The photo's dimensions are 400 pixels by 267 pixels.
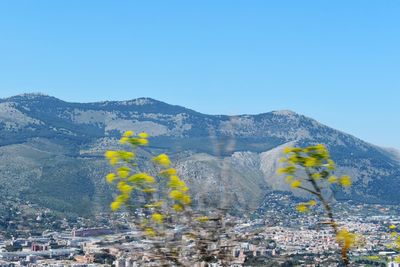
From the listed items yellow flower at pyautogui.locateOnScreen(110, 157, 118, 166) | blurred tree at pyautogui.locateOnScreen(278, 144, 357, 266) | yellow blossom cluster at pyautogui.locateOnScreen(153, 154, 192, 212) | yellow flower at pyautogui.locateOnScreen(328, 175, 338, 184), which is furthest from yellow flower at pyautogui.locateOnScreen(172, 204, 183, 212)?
yellow flower at pyautogui.locateOnScreen(328, 175, 338, 184)

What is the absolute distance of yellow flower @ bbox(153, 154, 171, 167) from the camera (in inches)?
163

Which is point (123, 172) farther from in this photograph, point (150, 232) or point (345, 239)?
point (345, 239)

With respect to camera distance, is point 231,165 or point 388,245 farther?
point 388,245

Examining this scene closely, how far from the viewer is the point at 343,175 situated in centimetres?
423

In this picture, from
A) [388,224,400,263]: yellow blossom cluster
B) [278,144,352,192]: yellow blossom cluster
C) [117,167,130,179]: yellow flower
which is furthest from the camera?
[388,224,400,263]: yellow blossom cluster

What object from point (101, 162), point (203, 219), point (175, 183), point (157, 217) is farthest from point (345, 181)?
point (101, 162)

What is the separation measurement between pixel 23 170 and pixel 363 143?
113 m

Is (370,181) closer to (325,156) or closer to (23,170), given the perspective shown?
(23,170)

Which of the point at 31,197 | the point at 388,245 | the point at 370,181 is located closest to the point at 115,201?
the point at 388,245

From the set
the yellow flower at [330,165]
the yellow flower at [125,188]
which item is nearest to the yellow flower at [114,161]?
the yellow flower at [125,188]

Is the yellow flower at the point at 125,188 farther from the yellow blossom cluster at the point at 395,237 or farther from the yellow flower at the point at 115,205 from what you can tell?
the yellow blossom cluster at the point at 395,237

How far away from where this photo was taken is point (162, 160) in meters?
4.16

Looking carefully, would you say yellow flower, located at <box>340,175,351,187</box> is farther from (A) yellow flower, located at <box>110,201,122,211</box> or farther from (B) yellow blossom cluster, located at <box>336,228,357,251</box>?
(A) yellow flower, located at <box>110,201,122,211</box>

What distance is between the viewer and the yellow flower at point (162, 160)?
13.6ft
